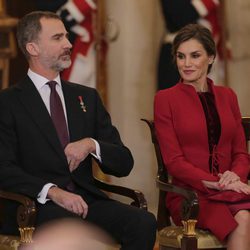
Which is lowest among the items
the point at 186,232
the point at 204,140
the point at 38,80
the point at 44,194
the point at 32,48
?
the point at 186,232

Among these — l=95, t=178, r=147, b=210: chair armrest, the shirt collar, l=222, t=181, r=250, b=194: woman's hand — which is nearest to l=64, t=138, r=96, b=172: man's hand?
l=95, t=178, r=147, b=210: chair armrest

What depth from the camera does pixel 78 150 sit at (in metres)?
4.57

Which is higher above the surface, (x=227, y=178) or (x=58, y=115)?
(x=58, y=115)

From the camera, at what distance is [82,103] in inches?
192

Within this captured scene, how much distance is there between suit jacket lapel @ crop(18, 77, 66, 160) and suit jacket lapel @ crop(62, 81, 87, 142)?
0.12m

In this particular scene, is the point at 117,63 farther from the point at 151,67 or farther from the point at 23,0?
the point at 23,0

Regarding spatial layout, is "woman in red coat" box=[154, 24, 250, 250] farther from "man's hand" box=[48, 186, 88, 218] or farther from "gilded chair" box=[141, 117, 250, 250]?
"man's hand" box=[48, 186, 88, 218]

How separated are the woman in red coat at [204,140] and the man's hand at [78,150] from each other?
519 millimetres

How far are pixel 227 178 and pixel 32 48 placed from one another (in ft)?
4.27

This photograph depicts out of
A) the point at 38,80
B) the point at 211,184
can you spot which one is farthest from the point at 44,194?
the point at 211,184

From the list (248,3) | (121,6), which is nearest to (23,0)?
(121,6)

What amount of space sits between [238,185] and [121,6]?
10.5 feet

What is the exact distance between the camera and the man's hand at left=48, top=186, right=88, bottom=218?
4457 mm

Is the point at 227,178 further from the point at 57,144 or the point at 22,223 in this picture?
the point at 22,223
